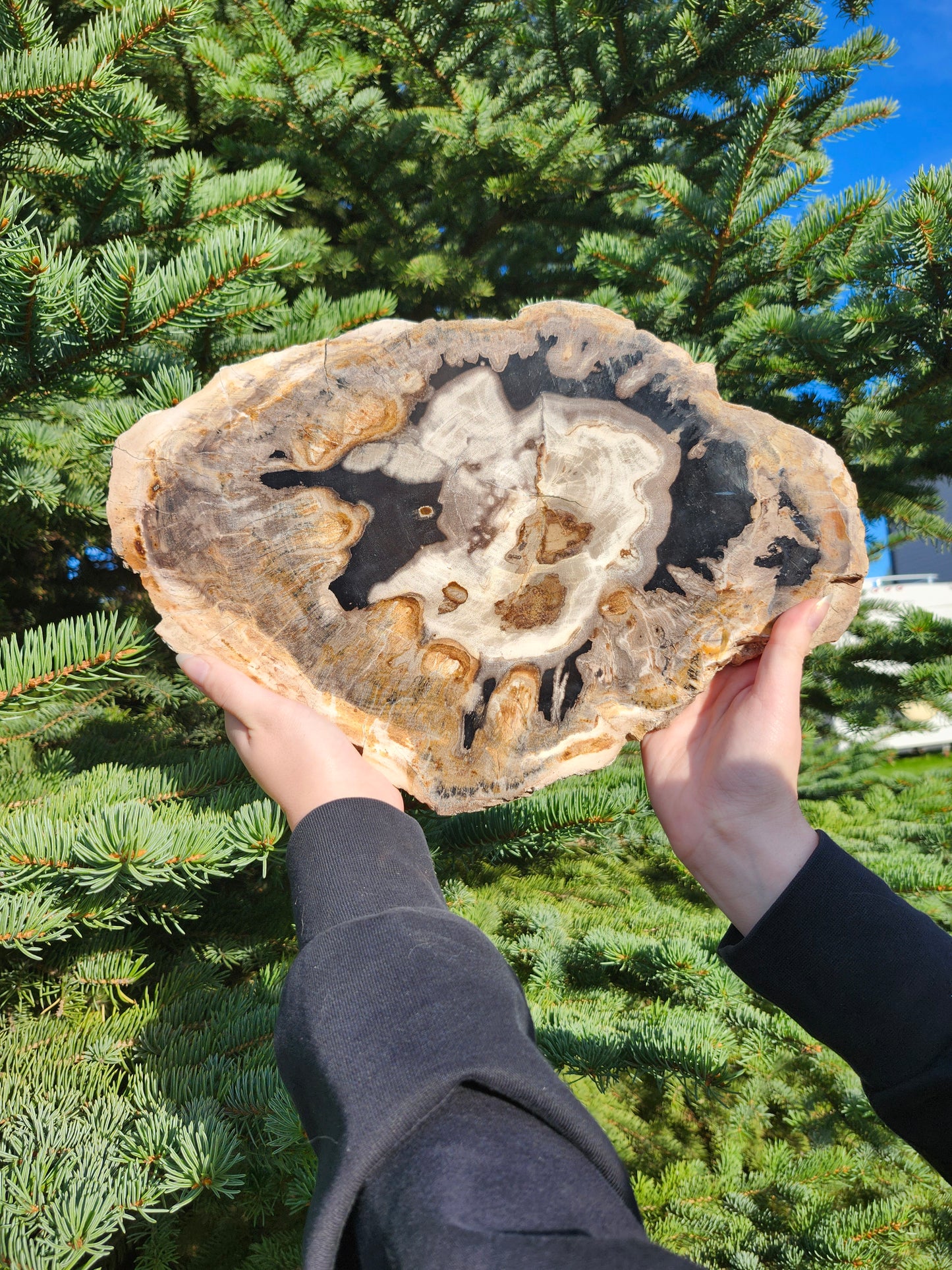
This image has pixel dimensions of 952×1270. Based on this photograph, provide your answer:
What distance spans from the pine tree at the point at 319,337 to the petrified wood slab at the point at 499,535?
258 millimetres

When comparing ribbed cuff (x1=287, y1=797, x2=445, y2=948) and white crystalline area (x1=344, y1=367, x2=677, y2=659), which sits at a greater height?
white crystalline area (x1=344, y1=367, x2=677, y2=659)

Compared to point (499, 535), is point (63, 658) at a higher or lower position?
lower

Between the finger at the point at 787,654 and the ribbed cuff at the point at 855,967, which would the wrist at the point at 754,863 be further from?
the finger at the point at 787,654

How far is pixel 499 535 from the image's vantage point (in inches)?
50.1

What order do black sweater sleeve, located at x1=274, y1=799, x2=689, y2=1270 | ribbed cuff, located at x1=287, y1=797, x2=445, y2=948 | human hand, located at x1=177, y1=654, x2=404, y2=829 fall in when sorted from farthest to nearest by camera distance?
human hand, located at x1=177, y1=654, x2=404, y2=829, ribbed cuff, located at x1=287, y1=797, x2=445, y2=948, black sweater sleeve, located at x1=274, y1=799, x2=689, y2=1270

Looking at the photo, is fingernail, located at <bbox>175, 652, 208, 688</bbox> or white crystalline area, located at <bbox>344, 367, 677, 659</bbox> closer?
fingernail, located at <bbox>175, 652, 208, 688</bbox>

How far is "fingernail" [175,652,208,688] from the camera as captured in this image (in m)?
1.12

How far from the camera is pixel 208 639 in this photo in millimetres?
1149

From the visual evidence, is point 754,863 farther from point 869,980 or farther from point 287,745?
point 287,745

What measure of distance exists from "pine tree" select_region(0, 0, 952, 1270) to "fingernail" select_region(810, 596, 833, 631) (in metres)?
0.57

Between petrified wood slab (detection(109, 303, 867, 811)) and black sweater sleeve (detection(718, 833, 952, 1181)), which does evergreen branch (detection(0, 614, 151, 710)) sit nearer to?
petrified wood slab (detection(109, 303, 867, 811))

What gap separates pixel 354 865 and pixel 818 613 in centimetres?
88

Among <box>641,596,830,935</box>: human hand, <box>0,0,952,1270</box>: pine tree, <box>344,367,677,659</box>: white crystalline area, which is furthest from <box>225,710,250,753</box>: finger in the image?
<box>641,596,830,935</box>: human hand

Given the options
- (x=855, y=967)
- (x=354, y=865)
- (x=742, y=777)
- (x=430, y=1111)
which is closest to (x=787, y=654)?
(x=742, y=777)
